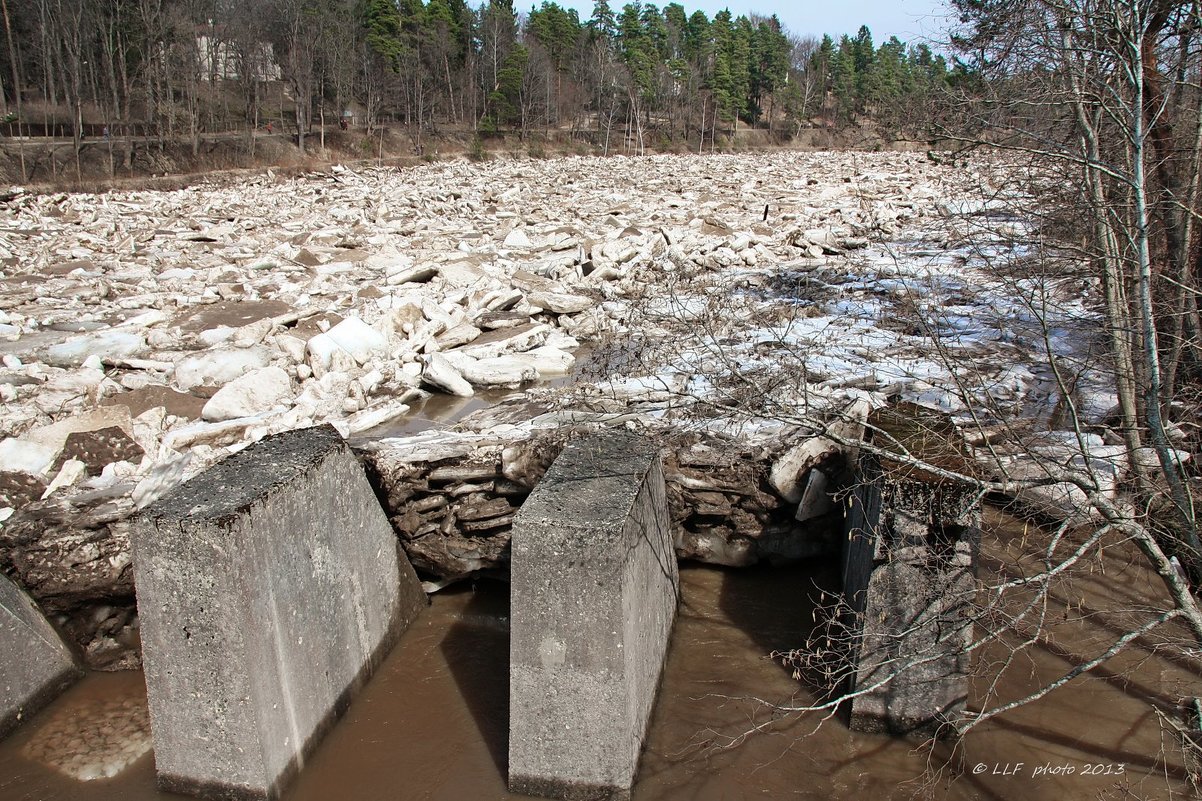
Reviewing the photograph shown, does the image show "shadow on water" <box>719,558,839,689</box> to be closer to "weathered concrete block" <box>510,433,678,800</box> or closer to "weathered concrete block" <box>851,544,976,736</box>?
"weathered concrete block" <box>851,544,976,736</box>

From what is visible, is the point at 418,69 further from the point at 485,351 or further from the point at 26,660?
the point at 26,660

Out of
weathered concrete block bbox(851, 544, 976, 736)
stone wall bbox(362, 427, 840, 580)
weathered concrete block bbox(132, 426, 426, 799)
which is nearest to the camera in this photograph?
weathered concrete block bbox(132, 426, 426, 799)

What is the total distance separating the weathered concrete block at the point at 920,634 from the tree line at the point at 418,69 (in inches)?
660

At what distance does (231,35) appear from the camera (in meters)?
38.4

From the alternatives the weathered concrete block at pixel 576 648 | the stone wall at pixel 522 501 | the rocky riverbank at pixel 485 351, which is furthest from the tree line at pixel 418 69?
the weathered concrete block at pixel 576 648

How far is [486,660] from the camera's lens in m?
4.71

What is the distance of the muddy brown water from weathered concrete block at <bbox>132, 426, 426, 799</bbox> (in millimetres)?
253

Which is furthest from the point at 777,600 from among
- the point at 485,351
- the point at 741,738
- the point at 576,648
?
the point at 485,351

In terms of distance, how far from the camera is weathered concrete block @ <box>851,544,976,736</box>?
371 cm

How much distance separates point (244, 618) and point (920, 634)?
2.84 metres

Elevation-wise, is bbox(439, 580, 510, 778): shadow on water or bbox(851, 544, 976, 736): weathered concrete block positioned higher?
bbox(851, 544, 976, 736): weathered concrete block

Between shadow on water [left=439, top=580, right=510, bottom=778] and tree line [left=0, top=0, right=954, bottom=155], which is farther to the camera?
tree line [left=0, top=0, right=954, bottom=155]

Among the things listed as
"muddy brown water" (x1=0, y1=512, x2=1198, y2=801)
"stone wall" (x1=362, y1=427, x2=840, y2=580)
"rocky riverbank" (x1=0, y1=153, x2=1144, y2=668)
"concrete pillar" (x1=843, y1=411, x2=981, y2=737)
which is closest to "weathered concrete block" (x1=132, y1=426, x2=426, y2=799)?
"muddy brown water" (x1=0, y1=512, x2=1198, y2=801)

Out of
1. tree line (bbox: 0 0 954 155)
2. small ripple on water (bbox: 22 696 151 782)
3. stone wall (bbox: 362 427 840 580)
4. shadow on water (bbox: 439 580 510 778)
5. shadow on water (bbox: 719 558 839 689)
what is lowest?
small ripple on water (bbox: 22 696 151 782)
